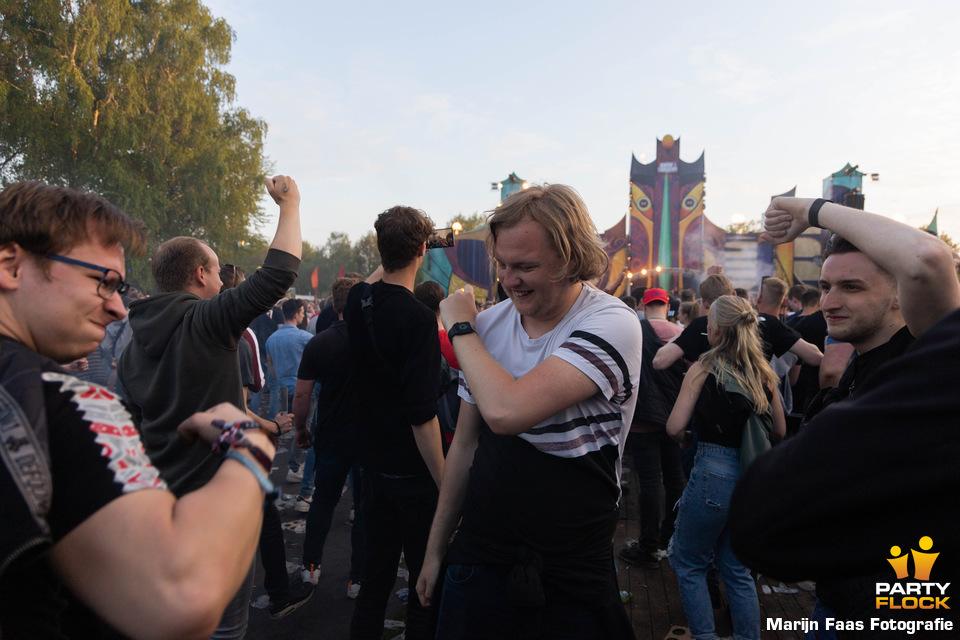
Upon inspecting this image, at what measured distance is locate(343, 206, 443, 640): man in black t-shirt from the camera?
271 cm

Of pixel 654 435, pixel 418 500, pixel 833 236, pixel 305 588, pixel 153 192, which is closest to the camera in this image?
pixel 833 236

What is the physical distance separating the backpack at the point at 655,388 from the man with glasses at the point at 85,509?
388 cm

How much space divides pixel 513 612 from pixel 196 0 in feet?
91.0

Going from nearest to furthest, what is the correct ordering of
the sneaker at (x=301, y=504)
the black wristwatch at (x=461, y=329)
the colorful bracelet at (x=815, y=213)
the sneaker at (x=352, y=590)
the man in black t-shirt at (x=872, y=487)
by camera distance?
the man in black t-shirt at (x=872, y=487), the colorful bracelet at (x=815, y=213), the black wristwatch at (x=461, y=329), the sneaker at (x=352, y=590), the sneaker at (x=301, y=504)

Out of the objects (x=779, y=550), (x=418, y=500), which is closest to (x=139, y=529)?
(x=779, y=550)

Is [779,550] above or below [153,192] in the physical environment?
below

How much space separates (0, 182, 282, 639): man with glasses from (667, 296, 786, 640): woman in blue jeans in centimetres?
282

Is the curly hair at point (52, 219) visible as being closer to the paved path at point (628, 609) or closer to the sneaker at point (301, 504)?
the paved path at point (628, 609)

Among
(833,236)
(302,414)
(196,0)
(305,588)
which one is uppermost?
(196,0)

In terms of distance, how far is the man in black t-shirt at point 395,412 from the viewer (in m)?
2.71

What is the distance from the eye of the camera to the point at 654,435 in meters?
4.58

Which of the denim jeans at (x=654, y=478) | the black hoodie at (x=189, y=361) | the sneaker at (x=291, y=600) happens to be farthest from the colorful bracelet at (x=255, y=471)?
the denim jeans at (x=654, y=478)

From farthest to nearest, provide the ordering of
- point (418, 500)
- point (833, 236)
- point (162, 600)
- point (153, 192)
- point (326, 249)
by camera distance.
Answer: point (326, 249) → point (153, 192) → point (418, 500) → point (833, 236) → point (162, 600)

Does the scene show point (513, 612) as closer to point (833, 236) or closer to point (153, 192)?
point (833, 236)
